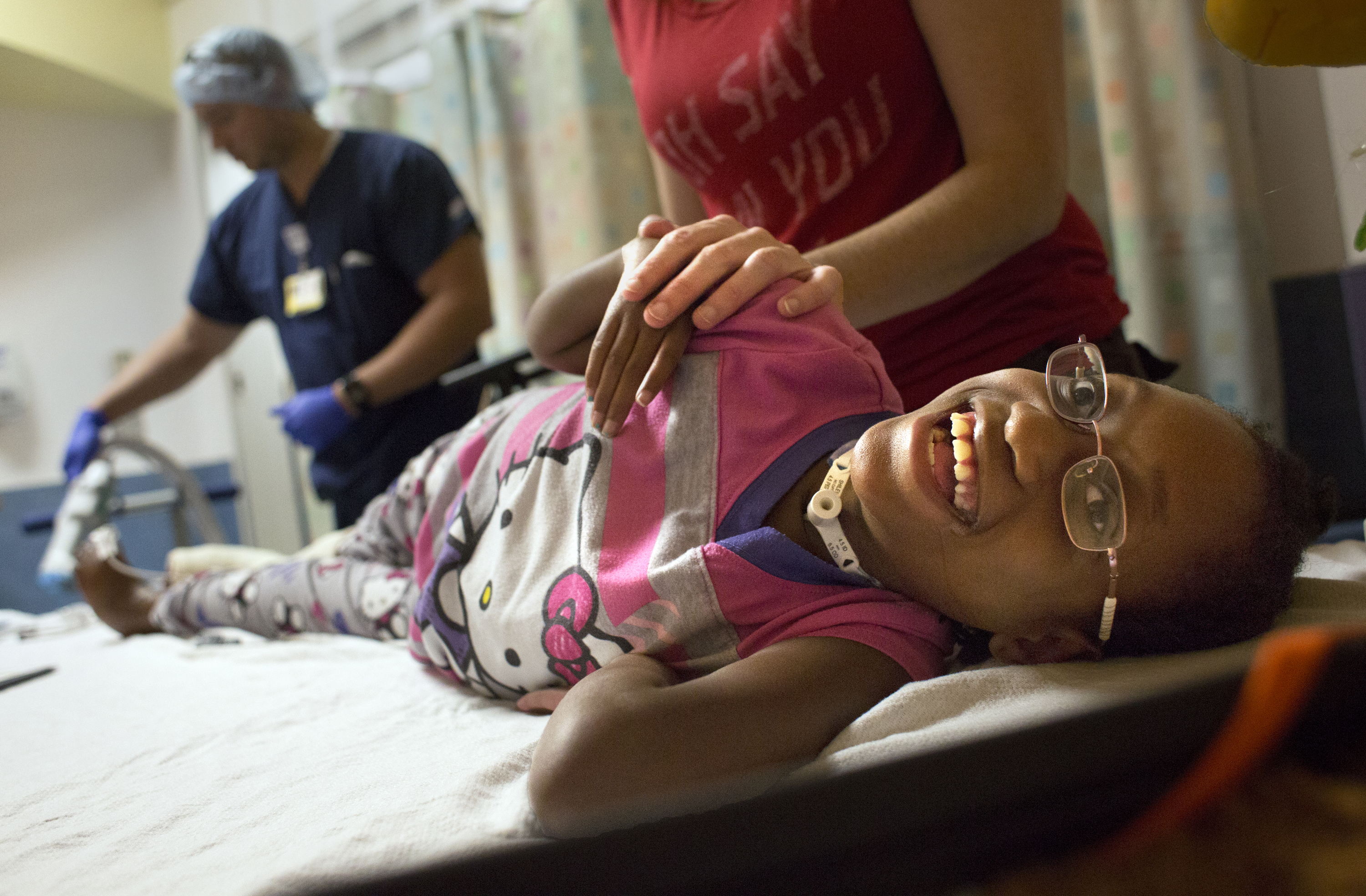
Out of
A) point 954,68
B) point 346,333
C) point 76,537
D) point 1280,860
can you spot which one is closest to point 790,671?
point 1280,860

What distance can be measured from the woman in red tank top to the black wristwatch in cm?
96

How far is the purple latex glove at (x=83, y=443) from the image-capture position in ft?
7.39

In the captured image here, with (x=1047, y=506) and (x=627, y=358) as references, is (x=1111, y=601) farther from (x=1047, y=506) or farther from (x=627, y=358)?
(x=627, y=358)

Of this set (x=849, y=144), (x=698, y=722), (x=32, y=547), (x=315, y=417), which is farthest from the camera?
(x=32, y=547)

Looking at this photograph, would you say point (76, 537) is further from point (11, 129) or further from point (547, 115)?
point (547, 115)

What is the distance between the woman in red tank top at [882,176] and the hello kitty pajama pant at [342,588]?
1.91 ft

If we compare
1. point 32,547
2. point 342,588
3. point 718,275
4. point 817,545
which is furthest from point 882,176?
point 32,547

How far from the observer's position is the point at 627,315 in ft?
2.73

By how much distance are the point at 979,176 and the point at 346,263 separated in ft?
5.17

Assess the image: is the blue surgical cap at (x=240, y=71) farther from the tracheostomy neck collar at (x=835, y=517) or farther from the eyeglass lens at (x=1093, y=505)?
the eyeglass lens at (x=1093, y=505)

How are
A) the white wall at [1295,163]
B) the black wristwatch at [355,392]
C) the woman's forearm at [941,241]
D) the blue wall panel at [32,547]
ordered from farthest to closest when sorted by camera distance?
1. the blue wall panel at [32,547]
2. the black wristwatch at [355,392]
3. the woman's forearm at [941,241]
4. the white wall at [1295,163]

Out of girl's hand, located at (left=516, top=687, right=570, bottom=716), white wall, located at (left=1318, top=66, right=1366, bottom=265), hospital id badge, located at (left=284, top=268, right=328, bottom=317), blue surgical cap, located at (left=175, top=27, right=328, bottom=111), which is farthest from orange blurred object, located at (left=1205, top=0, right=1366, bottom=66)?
blue surgical cap, located at (left=175, top=27, right=328, bottom=111)

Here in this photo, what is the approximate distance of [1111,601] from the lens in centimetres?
72

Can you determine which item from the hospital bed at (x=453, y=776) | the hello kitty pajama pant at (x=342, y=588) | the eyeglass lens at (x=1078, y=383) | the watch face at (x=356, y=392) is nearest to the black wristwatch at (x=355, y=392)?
the watch face at (x=356, y=392)
